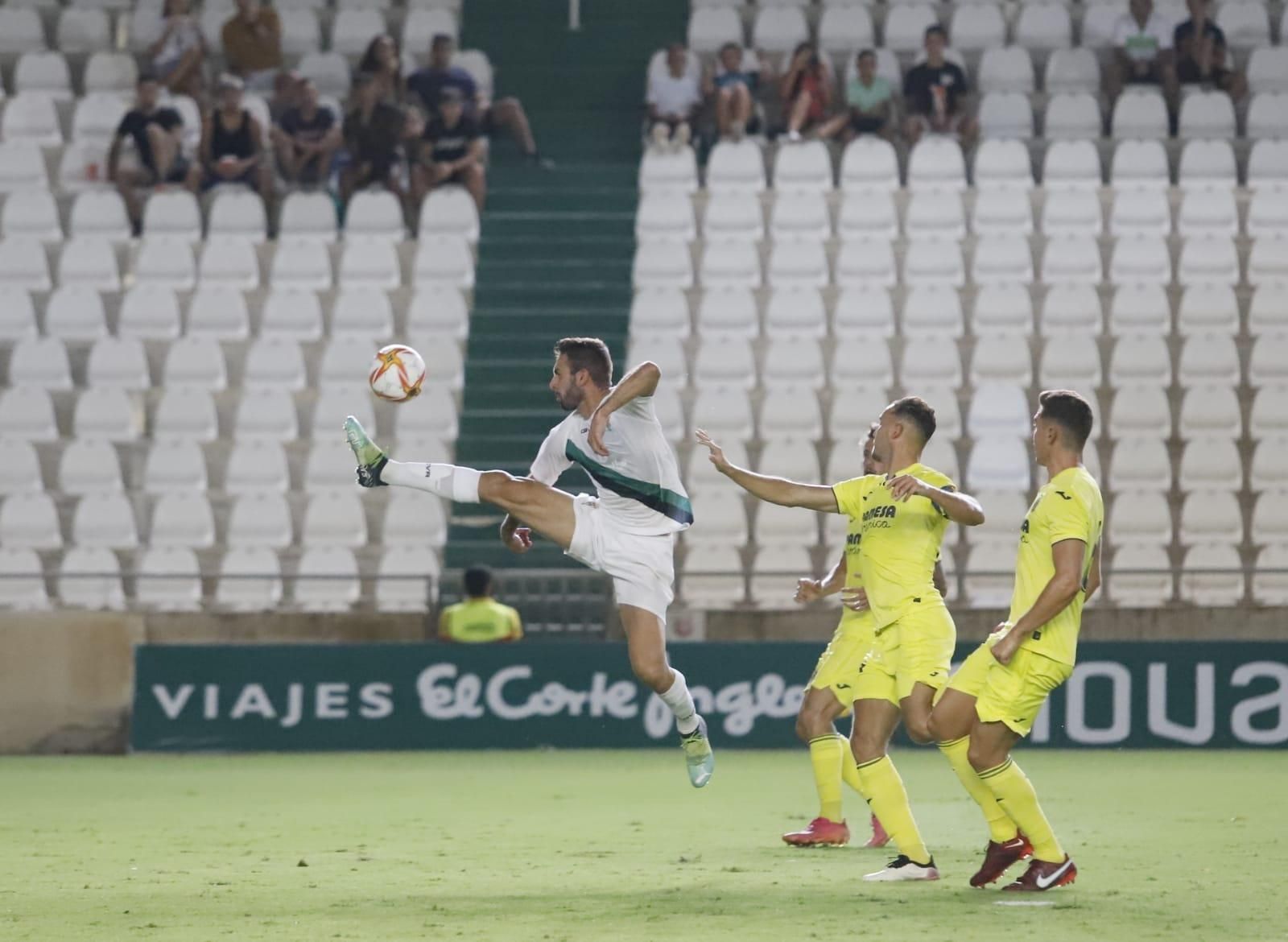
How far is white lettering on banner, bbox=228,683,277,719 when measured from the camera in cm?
1570

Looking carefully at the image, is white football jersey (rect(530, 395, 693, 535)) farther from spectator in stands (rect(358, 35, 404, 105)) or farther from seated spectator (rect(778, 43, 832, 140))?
spectator in stands (rect(358, 35, 404, 105))

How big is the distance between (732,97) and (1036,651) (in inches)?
529

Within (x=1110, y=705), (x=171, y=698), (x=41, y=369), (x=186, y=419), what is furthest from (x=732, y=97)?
(x=171, y=698)

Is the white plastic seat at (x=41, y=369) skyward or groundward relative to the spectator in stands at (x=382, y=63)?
groundward

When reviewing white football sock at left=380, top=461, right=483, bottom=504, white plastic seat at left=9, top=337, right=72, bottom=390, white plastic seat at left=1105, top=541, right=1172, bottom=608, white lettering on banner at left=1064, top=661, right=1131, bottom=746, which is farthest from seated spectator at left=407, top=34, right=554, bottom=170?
white football sock at left=380, top=461, right=483, bottom=504

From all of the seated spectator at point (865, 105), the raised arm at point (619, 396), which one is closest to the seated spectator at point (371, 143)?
the seated spectator at point (865, 105)

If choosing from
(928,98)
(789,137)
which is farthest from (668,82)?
(928,98)

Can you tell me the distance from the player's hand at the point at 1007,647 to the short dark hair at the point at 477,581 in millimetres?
8452

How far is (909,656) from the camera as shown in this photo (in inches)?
316

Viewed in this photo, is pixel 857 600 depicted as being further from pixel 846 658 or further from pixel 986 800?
pixel 986 800

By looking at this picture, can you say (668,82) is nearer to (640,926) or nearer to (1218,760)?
(1218,760)

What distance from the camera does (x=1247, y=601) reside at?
15617mm

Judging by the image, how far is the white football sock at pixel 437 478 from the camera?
898 cm

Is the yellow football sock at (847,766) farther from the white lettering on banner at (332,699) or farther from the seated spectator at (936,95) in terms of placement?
the seated spectator at (936,95)
